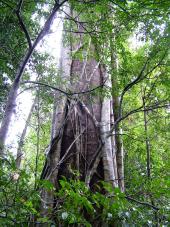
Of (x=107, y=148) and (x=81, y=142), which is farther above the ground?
(x=81, y=142)

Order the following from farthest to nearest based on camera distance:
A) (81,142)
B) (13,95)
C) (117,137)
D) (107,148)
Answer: (117,137) → (81,142) → (107,148) → (13,95)

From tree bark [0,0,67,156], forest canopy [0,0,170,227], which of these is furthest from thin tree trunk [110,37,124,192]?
tree bark [0,0,67,156]

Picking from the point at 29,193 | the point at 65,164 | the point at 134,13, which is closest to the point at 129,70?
the point at 134,13

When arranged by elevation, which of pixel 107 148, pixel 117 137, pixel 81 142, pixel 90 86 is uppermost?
pixel 90 86

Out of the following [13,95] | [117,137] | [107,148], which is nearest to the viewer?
[13,95]

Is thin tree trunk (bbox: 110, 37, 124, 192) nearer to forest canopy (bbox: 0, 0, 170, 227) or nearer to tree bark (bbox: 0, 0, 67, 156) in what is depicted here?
forest canopy (bbox: 0, 0, 170, 227)

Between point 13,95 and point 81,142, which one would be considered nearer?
point 13,95

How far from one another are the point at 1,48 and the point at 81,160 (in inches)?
80.1

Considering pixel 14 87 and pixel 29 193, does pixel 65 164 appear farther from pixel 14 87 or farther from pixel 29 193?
pixel 29 193

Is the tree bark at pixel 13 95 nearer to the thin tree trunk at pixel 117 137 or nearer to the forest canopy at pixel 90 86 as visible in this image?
the forest canopy at pixel 90 86

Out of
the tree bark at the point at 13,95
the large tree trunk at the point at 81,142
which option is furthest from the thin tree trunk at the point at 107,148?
the tree bark at the point at 13,95

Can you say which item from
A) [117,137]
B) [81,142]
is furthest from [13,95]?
[117,137]

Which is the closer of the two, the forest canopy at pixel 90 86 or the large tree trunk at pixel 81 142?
the forest canopy at pixel 90 86

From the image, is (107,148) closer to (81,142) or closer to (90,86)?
(81,142)
